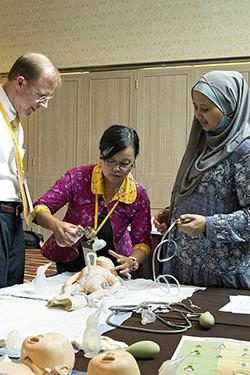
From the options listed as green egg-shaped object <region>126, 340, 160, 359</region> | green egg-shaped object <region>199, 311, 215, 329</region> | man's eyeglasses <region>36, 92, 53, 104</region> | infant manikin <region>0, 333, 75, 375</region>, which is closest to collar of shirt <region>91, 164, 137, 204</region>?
man's eyeglasses <region>36, 92, 53, 104</region>

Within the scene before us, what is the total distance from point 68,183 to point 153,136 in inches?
153

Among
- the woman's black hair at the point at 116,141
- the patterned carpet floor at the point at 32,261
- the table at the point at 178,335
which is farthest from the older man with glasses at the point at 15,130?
the patterned carpet floor at the point at 32,261

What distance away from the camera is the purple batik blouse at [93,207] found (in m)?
1.90

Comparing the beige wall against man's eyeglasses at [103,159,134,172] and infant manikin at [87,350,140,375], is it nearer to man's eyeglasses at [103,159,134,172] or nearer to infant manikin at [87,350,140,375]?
man's eyeglasses at [103,159,134,172]

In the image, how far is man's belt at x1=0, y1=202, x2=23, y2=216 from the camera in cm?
190

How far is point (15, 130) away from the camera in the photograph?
1967mm

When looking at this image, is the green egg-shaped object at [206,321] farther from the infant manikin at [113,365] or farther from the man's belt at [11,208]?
the man's belt at [11,208]

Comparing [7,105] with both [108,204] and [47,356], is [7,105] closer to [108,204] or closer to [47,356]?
[108,204]

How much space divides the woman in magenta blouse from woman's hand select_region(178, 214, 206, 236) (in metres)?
0.36

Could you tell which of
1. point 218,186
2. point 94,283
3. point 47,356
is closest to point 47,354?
point 47,356

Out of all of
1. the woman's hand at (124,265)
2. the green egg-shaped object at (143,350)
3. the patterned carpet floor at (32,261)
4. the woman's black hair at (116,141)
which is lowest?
the patterned carpet floor at (32,261)

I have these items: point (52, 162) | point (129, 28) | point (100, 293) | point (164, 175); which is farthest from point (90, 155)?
point (100, 293)

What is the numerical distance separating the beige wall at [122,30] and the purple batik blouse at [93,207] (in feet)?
12.6

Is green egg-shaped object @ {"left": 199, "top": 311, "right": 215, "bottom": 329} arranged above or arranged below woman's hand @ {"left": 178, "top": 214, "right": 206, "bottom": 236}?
below
